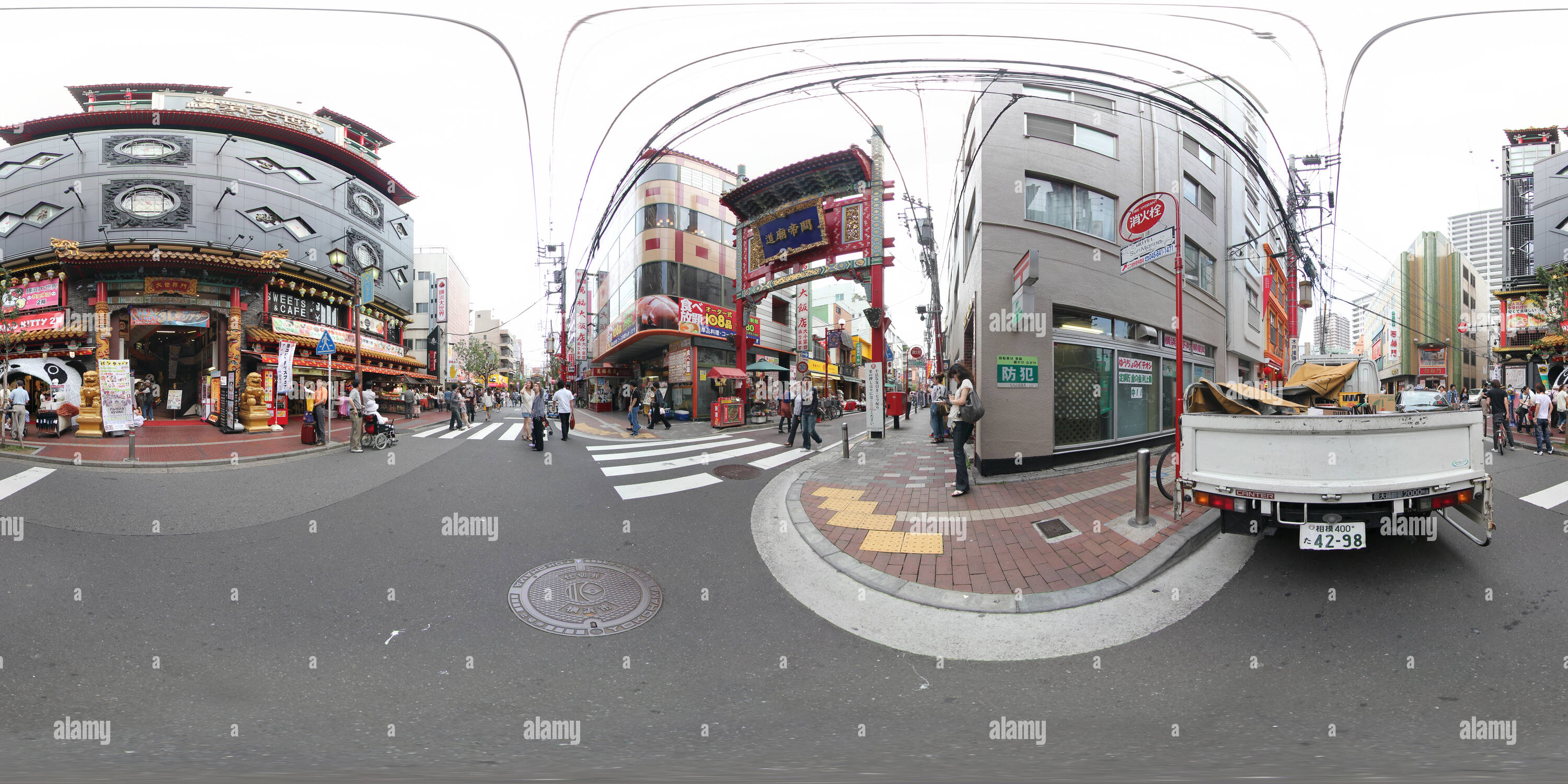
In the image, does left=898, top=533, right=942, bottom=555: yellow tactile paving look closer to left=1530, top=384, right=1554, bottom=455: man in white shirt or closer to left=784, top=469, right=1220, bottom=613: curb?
left=784, top=469, right=1220, bottom=613: curb

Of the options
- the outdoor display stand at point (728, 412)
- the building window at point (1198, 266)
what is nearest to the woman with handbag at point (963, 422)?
the building window at point (1198, 266)

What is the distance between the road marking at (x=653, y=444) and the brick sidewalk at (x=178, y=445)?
527 centimetres

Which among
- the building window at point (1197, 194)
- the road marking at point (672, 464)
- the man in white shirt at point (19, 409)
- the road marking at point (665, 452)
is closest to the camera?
the road marking at point (672, 464)

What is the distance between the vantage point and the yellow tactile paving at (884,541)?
4.61 metres

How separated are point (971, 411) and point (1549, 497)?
6.56 metres

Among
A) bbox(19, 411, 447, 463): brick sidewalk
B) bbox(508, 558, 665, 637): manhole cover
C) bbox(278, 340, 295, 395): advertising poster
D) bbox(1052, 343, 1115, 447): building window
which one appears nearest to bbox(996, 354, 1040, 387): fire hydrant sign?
bbox(1052, 343, 1115, 447): building window

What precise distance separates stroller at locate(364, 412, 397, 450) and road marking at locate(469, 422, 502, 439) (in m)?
2.02

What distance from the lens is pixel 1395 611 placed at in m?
3.24

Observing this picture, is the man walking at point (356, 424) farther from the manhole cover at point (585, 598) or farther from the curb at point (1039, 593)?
the curb at point (1039, 593)

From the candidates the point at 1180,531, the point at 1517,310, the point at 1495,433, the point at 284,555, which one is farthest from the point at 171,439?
the point at 1517,310

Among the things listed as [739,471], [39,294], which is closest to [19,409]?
[39,294]

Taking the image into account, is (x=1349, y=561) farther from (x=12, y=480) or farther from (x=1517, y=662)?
(x=12, y=480)

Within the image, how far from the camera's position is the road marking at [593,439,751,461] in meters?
9.55

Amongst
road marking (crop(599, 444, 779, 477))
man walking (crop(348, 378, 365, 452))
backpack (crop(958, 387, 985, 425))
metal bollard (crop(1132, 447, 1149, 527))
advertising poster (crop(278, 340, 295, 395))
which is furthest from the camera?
advertising poster (crop(278, 340, 295, 395))
